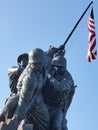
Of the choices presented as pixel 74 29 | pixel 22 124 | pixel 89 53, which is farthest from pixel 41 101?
pixel 89 53

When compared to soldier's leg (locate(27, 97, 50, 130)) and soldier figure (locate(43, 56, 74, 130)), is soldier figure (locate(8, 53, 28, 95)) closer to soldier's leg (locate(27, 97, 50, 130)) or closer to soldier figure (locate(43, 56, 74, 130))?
soldier figure (locate(43, 56, 74, 130))

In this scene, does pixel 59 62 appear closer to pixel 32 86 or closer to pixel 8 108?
pixel 32 86

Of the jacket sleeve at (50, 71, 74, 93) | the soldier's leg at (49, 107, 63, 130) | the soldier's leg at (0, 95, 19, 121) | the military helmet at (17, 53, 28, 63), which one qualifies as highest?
the military helmet at (17, 53, 28, 63)

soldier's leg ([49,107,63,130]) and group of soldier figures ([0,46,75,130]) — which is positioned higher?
group of soldier figures ([0,46,75,130])

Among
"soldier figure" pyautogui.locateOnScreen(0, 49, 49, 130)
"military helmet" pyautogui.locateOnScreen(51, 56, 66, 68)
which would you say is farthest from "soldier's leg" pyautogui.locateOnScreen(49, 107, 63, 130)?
"military helmet" pyautogui.locateOnScreen(51, 56, 66, 68)

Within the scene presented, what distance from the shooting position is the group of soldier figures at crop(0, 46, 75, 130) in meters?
17.1

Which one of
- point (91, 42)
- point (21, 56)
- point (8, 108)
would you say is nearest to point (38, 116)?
point (8, 108)

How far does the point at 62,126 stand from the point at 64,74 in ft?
4.42

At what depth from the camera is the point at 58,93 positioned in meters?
18.0

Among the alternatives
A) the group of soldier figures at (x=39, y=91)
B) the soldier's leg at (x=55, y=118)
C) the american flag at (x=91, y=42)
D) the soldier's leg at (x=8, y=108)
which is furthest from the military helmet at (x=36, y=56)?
the american flag at (x=91, y=42)

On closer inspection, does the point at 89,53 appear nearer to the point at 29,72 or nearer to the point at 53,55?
the point at 53,55

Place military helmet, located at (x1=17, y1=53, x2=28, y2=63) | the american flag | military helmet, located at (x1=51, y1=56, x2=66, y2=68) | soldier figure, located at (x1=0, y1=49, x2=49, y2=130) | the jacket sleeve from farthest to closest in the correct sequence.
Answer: the american flag < military helmet, located at (x1=51, y1=56, x2=66, y2=68) < military helmet, located at (x1=17, y1=53, x2=28, y2=63) < the jacket sleeve < soldier figure, located at (x1=0, y1=49, x2=49, y2=130)

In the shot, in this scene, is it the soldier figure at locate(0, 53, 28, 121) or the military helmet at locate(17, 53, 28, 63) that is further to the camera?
the military helmet at locate(17, 53, 28, 63)

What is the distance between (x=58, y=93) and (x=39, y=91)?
24.1 inches
